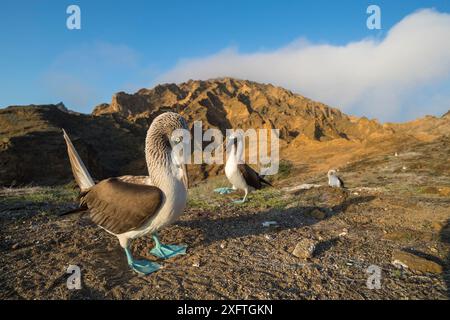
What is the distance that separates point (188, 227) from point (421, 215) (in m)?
5.17

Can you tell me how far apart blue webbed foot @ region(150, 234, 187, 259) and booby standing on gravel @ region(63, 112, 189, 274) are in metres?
0.29

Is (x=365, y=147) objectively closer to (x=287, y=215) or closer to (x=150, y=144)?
(x=287, y=215)

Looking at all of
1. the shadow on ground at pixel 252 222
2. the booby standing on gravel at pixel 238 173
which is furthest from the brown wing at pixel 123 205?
the booby standing on gravel at pixel 238 173

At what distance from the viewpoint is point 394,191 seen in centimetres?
952

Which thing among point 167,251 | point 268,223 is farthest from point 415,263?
point 167,251

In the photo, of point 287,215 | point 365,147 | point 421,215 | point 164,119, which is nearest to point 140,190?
point 164,119

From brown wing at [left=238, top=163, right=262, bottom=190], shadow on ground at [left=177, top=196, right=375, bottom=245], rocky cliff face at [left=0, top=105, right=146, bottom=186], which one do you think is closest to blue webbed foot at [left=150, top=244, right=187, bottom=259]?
shadow on ground at [left=177, top=196, right=375, bottom=245]

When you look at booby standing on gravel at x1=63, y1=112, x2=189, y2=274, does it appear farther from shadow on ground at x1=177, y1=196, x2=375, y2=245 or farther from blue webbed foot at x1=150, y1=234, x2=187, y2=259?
shadow on ground at x1=177, y1=196, x2=375, y2=245

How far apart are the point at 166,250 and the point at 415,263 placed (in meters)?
3.45

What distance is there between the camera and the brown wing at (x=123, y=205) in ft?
12.1

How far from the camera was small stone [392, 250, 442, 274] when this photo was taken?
4.07 meters

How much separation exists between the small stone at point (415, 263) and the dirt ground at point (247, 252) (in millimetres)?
15

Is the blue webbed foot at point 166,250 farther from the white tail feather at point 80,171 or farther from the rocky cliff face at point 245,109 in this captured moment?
the rocky cliff face at point 245,109

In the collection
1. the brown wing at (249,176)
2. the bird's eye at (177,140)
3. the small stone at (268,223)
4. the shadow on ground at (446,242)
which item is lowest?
the shadow on ground at (446,242)
